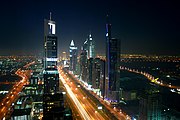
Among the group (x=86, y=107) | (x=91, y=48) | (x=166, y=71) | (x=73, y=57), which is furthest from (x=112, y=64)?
(x=166, y=71)

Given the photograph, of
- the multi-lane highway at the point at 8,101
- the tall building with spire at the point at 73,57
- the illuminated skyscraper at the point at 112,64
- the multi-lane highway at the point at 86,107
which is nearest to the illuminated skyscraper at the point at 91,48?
the tall building with spire at the point at 73,57

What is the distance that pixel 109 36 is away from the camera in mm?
38062

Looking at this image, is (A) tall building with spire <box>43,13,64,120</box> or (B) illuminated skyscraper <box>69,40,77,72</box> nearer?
(A) tall building with spire <box>43,13,64,120</box>

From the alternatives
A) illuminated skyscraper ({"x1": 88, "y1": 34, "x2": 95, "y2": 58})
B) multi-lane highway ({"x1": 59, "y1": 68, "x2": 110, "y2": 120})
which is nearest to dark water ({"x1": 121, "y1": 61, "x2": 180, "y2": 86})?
illuminated skyscraper ({"x1": 88, "y1": 34, "x2": 95, "y2": 58})

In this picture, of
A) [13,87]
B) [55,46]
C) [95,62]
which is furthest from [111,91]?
[13,87]

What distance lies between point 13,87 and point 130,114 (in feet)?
90.7

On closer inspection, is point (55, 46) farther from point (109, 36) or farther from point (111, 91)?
point (111, 91)

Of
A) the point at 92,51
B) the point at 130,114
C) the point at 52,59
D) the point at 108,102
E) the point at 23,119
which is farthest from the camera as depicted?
the point at 92,51

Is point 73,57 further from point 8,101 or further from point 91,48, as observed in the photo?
point 8,101

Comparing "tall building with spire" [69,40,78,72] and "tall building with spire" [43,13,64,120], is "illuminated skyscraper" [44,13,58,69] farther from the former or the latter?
"tall building with spire" [69,40,78,72]

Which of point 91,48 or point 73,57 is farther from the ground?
point 91,48

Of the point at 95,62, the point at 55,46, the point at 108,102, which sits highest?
the point at 55,46

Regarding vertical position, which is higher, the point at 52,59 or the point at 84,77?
the point at 52,59

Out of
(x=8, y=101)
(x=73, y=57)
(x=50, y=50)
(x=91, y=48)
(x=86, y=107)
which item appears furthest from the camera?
(x=73, y=57)
